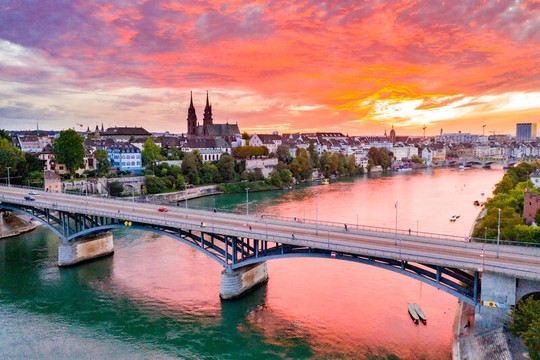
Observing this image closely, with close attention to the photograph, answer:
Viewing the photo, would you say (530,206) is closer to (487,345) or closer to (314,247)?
(314,247)

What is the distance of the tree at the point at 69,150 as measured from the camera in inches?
2835

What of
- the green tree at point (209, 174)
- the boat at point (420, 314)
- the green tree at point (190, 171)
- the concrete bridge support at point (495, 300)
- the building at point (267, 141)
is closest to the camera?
the concrete bridge support at point (495, 300)

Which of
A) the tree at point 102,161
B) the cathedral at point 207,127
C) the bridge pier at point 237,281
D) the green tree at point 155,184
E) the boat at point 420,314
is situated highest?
the cathedral at point 207,127

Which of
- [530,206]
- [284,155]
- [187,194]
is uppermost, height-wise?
[284,155]

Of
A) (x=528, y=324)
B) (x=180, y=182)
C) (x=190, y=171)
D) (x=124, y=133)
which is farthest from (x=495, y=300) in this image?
(x=124, y=133)

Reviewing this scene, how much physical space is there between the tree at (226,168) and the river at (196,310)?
46829 mm

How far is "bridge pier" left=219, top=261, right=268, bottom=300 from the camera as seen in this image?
29.4 m

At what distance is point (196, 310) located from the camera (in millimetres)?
28469

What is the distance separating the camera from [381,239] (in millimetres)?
27578

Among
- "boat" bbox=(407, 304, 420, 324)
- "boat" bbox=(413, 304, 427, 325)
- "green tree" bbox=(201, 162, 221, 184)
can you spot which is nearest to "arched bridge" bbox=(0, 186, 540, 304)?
"boat" bbox=(413, 304, 427, 325)

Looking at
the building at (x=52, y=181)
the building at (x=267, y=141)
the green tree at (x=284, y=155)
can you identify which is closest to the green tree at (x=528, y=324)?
the building at (x=52, y=181)

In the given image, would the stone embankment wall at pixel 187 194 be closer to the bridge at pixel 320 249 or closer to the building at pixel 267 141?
the bridge at pixel 320 249

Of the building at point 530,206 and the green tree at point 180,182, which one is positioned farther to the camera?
the green tree at point 180,182

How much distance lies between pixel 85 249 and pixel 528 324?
33727 mm
